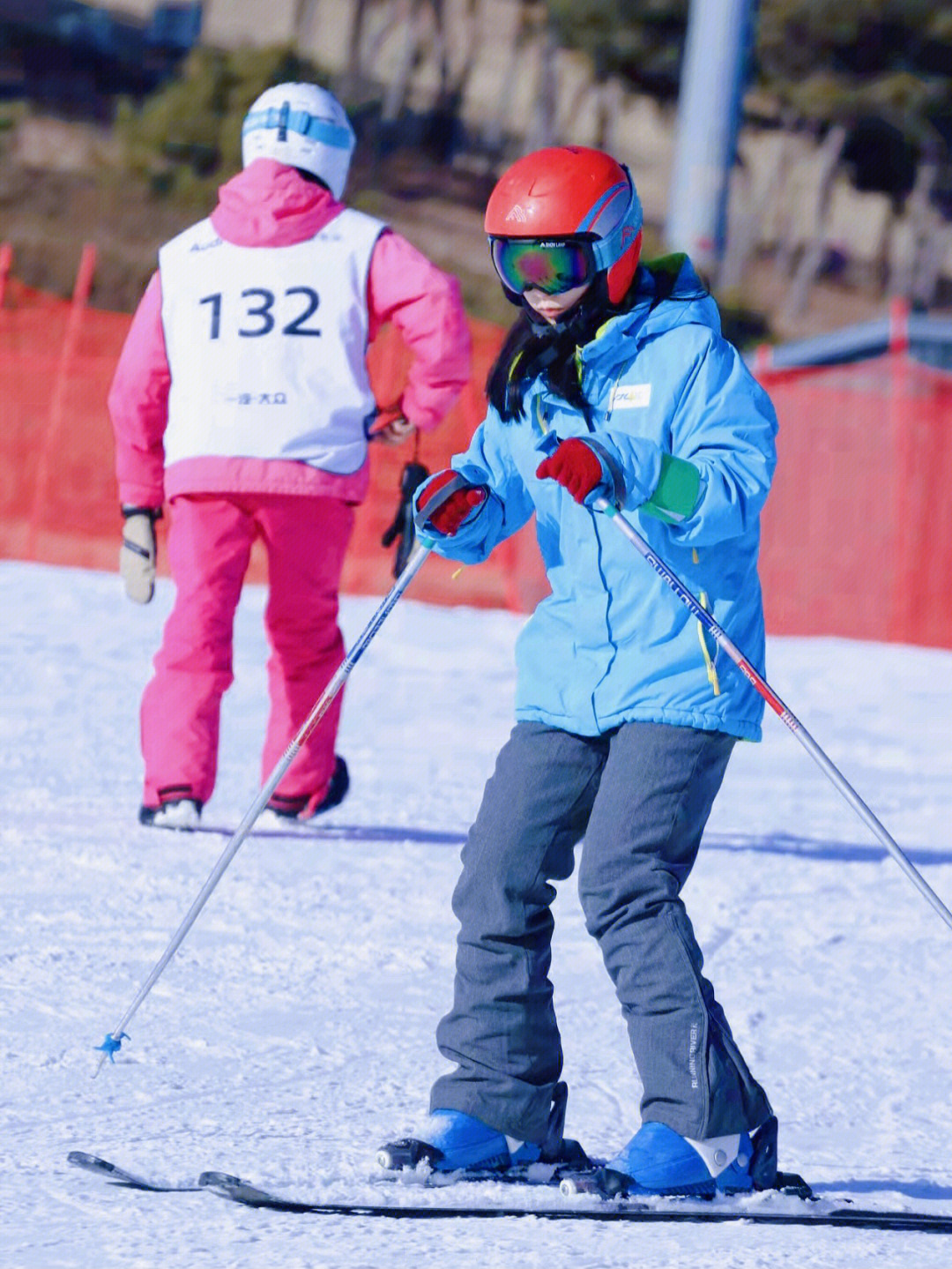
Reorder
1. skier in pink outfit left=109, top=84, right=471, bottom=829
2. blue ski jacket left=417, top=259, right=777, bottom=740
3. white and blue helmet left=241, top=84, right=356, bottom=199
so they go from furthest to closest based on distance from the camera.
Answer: white and blue helmet left=241, top=84, right=356, bottom=199
skier in pink outfit left=109, top=84, right=471, bottom=829
blue ski jacket left=417, top=259, right=777, bottom=740

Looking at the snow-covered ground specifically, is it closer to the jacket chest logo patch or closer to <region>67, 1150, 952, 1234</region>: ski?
<region>67, 1150, 952, 1234</region>: ski

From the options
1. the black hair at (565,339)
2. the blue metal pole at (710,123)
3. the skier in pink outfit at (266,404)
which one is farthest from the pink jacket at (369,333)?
the blue metal pole at (710,123)

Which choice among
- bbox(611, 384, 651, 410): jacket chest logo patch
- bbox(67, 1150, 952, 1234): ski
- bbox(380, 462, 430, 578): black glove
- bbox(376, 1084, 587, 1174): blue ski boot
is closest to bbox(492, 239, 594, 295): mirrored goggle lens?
bbox(611, 384, 651, 410): jacket chest logo patch

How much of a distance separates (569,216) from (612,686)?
685 millimetres

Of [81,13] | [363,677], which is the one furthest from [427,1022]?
Result: [81,13]

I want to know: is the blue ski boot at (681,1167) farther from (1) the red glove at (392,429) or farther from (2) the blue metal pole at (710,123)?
(2) the blue metal pole at (710,123)

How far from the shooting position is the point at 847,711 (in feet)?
30.3

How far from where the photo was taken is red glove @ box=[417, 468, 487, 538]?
3250 mm

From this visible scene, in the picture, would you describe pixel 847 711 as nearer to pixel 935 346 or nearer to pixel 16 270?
pixel 935 346

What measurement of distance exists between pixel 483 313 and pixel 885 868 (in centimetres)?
2525

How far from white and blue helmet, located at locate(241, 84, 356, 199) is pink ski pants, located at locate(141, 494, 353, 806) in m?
0.90

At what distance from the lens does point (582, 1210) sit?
296 centimetres

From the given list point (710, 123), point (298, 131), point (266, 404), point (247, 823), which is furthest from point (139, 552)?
point (710, 123)

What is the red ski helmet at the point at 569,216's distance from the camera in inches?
125
